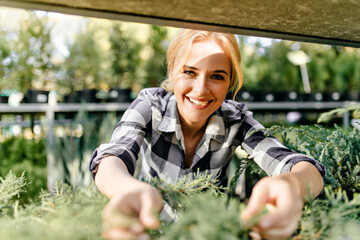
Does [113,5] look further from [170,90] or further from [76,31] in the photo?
[76,31]

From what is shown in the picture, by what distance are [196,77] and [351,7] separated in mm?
321

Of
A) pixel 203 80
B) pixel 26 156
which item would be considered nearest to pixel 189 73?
pixel 203 80

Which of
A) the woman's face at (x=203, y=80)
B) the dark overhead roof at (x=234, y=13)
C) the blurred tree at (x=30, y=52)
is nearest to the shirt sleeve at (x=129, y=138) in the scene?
the woman's face at (x=203, y=80)

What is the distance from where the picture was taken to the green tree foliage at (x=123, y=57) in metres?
2.73

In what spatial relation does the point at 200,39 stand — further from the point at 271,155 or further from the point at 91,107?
the point at 91,107

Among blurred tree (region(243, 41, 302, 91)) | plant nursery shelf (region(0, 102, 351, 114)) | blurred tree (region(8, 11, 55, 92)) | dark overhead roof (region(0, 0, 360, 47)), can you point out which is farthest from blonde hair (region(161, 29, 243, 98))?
blurred tree (region(243, 41, 302, 91))

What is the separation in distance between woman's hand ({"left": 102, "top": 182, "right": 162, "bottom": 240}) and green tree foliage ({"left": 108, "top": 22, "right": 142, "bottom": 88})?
8.70ft

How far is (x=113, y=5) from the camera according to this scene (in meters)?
0.25

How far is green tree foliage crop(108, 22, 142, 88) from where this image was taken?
273 cm

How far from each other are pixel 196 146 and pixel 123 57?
2.24 meters

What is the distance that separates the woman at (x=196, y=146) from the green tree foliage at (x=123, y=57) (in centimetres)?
205

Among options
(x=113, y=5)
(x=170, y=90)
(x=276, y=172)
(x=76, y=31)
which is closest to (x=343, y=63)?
(x=76, y=31)

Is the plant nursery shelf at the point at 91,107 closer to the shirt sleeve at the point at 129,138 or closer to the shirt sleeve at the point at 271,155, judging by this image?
the shirt sleeve at the point at 129,138

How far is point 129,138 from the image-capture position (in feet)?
1.69
